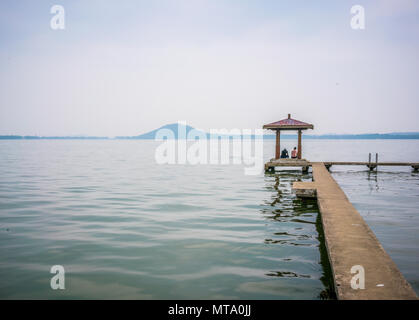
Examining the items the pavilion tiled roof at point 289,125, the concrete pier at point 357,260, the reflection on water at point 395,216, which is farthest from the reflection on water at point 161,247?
the pavilion tiled roof at point 289,125

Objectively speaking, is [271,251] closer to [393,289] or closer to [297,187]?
[393,289]

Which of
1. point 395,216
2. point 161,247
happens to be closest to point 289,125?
point 395,216

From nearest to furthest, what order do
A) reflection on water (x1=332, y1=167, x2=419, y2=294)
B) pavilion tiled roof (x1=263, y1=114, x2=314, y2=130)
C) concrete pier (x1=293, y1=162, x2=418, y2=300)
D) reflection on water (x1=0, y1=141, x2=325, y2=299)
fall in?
concrete pier (x1=293, y1=162, x2=418, y2=300), reflection on water (x1=0, y1=141, x2=325, y2=299), reflection on water (x1=332, y1=167, x2=419, y2=294), pavilion tiled roof (x1=263, y1=114, x2=314, y2=130)

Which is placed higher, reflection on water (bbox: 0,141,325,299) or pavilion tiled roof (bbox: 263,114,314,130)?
pavilion tiled roof (bbox: 263,114,314,130)

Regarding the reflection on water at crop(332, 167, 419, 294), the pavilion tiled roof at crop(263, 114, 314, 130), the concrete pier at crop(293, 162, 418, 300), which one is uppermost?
the pavilion tiled roof at crop(263, 114, 314, 130)

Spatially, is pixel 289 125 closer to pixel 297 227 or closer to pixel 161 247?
pixel 297 227

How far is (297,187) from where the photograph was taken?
1455 centimetres

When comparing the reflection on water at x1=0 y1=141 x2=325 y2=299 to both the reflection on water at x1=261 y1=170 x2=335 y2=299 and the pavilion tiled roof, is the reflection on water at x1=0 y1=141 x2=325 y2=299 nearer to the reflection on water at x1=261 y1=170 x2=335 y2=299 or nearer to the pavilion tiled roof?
the reflection on water at x1=261 y1=170 x2=335 y2=299

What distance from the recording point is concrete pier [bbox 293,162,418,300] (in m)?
4.55

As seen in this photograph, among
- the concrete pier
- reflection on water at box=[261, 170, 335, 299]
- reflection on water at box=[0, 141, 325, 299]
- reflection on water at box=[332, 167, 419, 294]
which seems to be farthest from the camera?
reflection on water at box=[332, 167, 419, 294]

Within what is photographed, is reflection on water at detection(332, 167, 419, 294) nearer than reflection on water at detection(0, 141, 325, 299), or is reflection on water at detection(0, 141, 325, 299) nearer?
reflection on water at detection(0, 141, 325, 299)

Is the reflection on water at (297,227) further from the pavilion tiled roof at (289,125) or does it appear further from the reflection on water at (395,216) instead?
the pavilion tiled roof at (289,125)

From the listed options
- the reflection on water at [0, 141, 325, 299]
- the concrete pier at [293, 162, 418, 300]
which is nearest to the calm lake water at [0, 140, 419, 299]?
the reflection on water at [0, 141, 325, 299]
